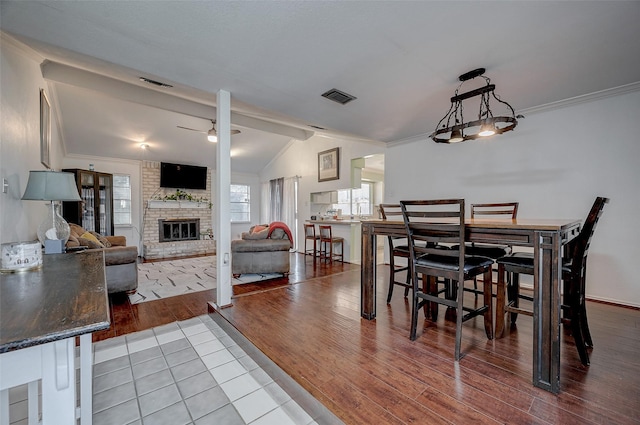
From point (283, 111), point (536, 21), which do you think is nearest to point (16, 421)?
point (283, 111)

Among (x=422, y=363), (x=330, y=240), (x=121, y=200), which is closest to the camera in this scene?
(x=422, y=363)

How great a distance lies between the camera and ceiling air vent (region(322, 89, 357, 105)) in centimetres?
292

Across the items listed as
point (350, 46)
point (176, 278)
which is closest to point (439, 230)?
point (350, 46)

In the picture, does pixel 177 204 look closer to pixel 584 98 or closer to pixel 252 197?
pixel 252 197

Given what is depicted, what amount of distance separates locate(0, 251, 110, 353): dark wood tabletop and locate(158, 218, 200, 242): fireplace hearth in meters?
5.95

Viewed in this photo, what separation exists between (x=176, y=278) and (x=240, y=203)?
181 inches

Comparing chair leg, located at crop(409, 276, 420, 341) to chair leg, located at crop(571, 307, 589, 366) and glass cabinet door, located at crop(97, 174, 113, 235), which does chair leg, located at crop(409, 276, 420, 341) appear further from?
glass cabinet door, located at crop(97, 174, 113, 235)

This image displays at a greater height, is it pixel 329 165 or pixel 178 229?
pixel 329 165

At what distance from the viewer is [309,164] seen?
694 cm

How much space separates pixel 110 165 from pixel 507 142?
26.9 feet

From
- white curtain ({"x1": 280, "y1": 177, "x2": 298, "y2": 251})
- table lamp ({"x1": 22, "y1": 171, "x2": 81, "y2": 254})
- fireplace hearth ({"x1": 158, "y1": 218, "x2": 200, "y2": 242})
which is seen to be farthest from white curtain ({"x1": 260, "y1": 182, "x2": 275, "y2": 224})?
table lamp ({"x1": 22, "y1": 171, "x2": 81, "y2": 254})

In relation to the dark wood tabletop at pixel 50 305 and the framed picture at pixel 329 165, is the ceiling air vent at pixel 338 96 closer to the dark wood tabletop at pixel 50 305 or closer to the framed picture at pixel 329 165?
the dark wood tabletop at pixel 50 305

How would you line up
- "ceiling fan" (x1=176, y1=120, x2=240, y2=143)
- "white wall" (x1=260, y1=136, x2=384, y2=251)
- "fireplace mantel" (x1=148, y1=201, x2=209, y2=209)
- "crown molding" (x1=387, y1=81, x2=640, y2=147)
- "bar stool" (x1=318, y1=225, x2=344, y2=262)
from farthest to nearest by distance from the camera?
1. "fireplace mantel" (x1=148, y1=201, x2=209, y2=209)
2. "white wall" (x1=260, y1=136, x2=384, y2=251)
3. "bar stool" (x1=318, y1=225, x2=344, y2=262)
4. "ceiling fan" (x1=176, y1=120, x2=240, y2=143)
5. "crown molding" (x1=387, y1=81, x2=640, y2=147)

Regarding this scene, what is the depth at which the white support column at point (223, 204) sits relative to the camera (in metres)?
2.89
